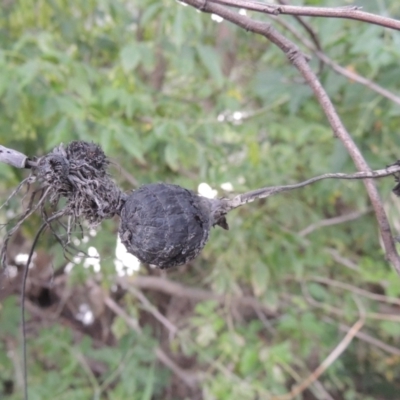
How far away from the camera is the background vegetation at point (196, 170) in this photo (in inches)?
41.4

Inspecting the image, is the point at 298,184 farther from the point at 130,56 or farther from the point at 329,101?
the point at 130,56

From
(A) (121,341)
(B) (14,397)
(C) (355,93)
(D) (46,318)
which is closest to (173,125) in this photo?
(C) (355,93)

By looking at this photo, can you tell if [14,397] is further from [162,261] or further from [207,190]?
[162,261]

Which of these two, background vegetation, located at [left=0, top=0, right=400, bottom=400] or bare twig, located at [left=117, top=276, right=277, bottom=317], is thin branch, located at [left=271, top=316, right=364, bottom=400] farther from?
bare twig, located at [left=117, top=276, right=277, bottom=317]

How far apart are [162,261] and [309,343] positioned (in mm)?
1144

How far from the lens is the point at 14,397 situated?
4.37 ft

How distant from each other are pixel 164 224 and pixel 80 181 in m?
0.07

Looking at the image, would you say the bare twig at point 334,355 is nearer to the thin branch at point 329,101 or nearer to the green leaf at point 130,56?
the green leaf at point 130,56

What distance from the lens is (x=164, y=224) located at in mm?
361

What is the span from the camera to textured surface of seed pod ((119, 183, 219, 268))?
361 millimetres

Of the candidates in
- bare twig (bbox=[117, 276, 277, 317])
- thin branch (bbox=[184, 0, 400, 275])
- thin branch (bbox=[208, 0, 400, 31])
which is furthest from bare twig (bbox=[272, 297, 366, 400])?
thin branch (bbox=[208, 0, 400, 31])

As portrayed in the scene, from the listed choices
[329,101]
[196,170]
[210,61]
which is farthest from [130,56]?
[329,101]

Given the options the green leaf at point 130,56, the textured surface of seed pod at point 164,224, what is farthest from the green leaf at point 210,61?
the textured surface of seed pod at point 164,224

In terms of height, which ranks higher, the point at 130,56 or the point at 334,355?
the point at 130,56
